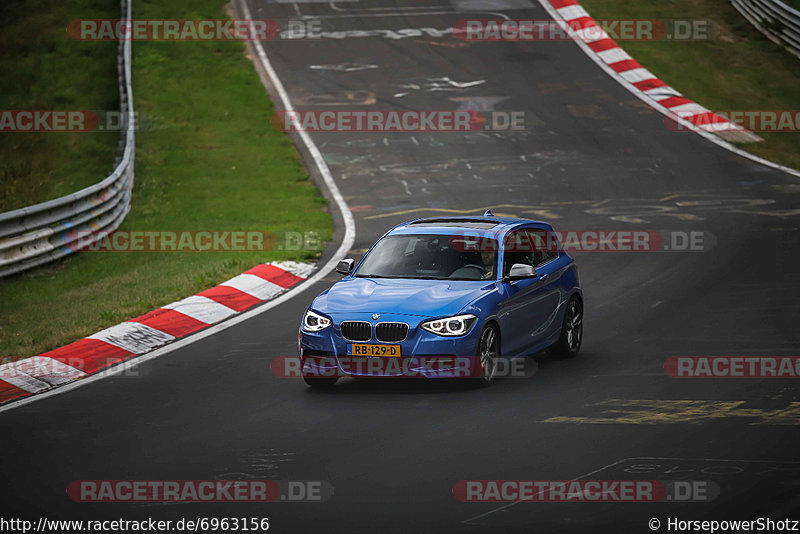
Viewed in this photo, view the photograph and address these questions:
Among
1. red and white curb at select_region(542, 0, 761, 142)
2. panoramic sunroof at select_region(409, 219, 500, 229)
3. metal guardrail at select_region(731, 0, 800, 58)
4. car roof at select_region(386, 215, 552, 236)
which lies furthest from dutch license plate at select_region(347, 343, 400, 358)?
metal guardrail at select_region(731, 0, 800, 58)

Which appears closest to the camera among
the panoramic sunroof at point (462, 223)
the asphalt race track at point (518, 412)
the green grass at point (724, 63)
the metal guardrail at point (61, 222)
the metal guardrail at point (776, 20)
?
the asphalt race track at point (518, 412)

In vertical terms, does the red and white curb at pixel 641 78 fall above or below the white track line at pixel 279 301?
above

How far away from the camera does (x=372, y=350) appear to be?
409 inches

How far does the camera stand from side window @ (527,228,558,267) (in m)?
12.4

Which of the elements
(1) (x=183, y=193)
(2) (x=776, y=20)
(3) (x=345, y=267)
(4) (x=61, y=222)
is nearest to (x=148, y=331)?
(3) (x=345, y=267)

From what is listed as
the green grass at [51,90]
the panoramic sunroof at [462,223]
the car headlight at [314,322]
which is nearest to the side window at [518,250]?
the panoramic sunroof at [462,223]

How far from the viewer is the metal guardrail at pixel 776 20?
33.4 meters

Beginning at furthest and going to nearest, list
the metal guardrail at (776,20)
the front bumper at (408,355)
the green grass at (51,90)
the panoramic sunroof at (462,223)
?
the metal guardrail at (776,20), the green grass at (51,90), the panoramic sunroof at (462,223), the front bumper at (408,355)

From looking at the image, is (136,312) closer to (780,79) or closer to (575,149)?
(575,149)

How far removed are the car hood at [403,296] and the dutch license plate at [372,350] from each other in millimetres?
332

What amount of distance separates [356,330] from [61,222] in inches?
387

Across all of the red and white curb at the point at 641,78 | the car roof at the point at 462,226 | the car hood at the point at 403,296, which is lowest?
the car hood at the point at 403,296

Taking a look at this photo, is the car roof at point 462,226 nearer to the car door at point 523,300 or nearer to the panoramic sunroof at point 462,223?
the panoramic sunroof at point 462,223

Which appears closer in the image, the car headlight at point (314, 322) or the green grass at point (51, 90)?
the car headlight at point (314, 322)
